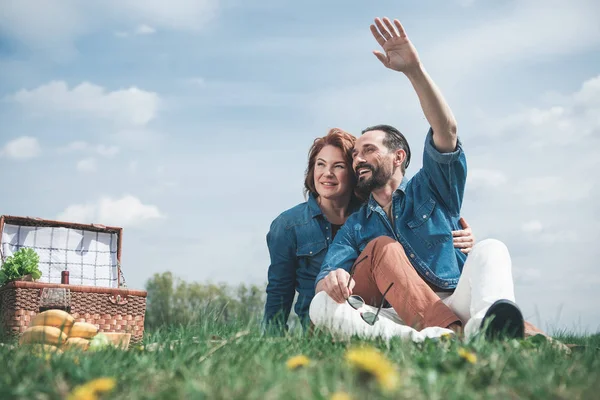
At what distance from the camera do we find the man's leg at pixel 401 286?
346 centimetres

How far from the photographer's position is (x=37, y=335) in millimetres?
2744

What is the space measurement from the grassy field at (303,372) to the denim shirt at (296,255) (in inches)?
101

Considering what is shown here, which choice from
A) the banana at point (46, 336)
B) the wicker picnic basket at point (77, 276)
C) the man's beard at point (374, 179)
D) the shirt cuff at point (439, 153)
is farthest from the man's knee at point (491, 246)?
the wicker picnic basket at point (77, 276)

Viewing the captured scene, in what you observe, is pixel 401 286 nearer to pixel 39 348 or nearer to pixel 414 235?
pixel 414 235

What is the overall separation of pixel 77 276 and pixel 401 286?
19.1 ft

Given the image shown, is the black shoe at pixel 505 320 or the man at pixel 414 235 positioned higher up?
the man at pixel 414 235

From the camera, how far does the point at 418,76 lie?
4.05m

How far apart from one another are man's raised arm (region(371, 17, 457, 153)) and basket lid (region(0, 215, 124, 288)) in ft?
17.2

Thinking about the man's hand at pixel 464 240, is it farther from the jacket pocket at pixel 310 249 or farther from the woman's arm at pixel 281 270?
the woman's arm at pixel 281 270

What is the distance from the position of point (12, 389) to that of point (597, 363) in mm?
2091

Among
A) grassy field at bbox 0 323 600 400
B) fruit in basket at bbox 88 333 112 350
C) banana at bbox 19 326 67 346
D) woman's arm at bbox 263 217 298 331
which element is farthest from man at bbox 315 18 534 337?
banana at bbox 19 326 67 346

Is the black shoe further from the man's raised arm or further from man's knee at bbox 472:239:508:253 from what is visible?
the man's raised arm

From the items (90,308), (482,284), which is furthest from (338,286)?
(90,308)

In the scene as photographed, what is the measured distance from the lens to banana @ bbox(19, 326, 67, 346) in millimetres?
2692
